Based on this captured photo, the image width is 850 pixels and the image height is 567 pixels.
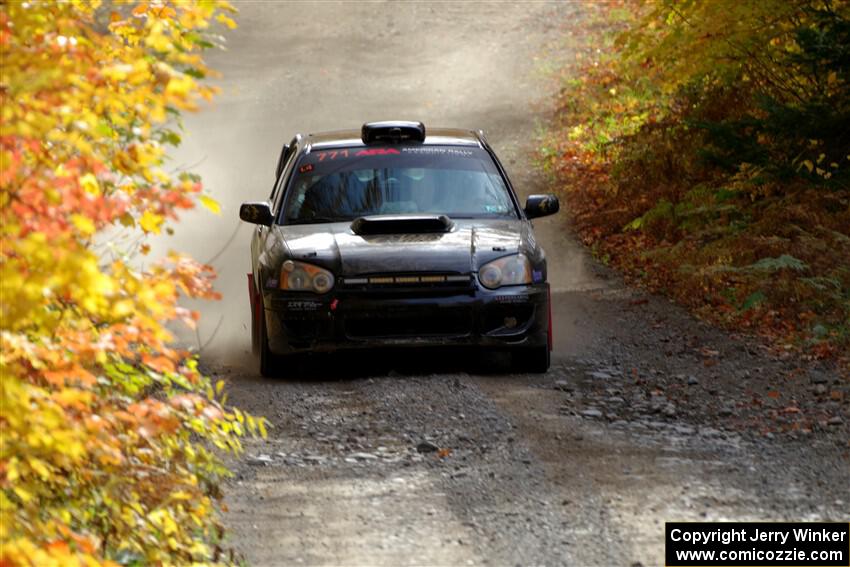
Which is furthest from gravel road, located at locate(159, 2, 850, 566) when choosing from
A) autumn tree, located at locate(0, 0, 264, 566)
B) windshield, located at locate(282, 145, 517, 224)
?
autumn tree, located at locate(0, 0, 264, 566)

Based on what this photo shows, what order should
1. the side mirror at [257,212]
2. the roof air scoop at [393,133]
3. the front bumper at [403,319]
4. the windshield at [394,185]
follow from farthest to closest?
the roof air scoop at [393,133] → the windshield at [394,185] → the side mirror at [257,212] → the front bumper at [403,319]

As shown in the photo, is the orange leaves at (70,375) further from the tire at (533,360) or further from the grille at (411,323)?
the tire at (533,360)

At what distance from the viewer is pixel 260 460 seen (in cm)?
775

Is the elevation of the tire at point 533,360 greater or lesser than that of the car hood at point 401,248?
lesser

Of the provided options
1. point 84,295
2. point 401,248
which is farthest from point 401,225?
point 84,295

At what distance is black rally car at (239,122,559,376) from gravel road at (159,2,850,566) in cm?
34

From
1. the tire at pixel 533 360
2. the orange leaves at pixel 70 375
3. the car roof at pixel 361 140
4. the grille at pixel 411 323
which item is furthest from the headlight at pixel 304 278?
the orange leaves at pixel 70 375

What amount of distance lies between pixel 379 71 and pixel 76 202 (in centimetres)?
2725

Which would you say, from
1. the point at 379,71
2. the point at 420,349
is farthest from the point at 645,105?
the point at 420,349

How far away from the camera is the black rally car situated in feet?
31.6

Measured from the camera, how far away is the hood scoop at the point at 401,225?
1006cm

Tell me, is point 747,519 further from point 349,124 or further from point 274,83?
point 274,83

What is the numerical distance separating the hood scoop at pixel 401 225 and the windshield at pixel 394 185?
1.47 ft

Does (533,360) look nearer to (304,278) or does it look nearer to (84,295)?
(304,278)
